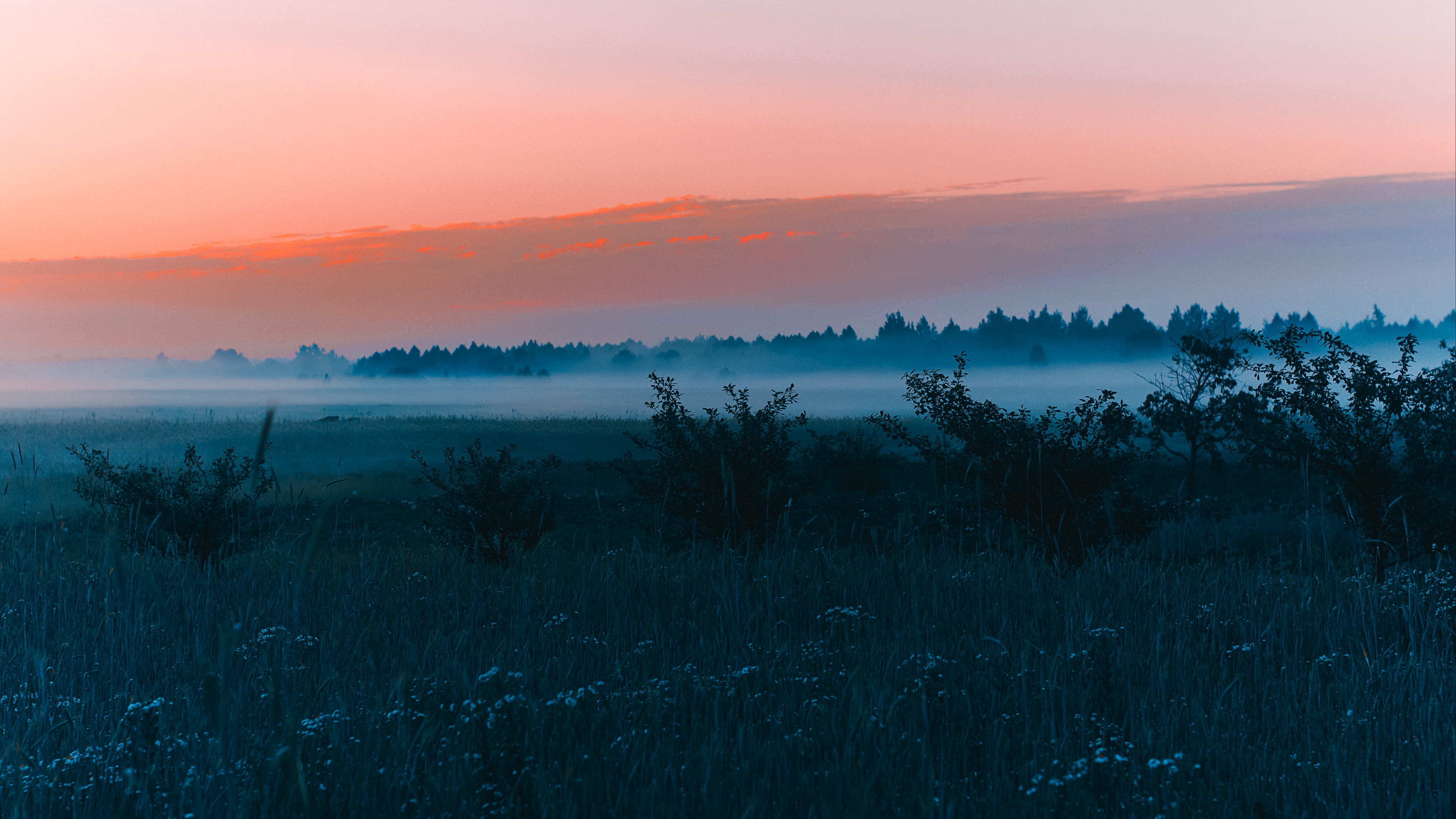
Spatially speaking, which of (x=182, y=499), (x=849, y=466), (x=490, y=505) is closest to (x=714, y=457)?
(x=490, y=505)

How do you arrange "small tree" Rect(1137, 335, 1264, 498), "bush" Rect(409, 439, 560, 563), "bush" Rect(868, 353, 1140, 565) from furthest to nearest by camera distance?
"small tree" Rect(1137, 335, 1264, 498), "bush" Rect(409, 439, 560, 563), "bush" Rect(868, 353, 1140, 565)

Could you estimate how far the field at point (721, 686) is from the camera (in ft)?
10.8

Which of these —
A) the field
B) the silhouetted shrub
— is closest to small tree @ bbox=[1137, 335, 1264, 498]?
the silhouetted shrub

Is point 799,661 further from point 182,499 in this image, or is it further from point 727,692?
point 182,499

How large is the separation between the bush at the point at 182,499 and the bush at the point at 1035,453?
7.90m

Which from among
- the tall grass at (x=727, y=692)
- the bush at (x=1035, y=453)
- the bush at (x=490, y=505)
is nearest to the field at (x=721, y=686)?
the tall grass at (x=727, y=692)

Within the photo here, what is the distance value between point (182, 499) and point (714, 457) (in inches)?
257

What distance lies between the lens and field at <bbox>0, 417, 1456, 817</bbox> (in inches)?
130

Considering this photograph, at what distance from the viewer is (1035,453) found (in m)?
10.4

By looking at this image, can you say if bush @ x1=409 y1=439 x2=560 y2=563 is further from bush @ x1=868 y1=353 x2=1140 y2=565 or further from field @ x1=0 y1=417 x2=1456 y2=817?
bush @ x1=868 y1=353 x2=1140 y2=565

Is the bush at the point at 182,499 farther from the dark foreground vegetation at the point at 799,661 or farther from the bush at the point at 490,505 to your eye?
the bush at the point at 490,505

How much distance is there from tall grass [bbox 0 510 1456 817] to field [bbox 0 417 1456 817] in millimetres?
23

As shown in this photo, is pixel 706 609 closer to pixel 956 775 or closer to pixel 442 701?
pixel 442 701

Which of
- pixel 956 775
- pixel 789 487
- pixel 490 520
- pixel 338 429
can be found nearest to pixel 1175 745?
pixel 956 775
